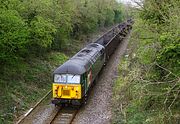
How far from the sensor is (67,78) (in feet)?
62.3

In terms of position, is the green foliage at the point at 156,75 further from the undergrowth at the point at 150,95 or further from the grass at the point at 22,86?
the grass at the point at 22,86

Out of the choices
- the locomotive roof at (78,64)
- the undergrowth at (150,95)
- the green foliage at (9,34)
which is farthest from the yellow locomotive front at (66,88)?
the green foliage at (9,34)

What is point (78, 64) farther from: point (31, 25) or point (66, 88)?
point (31, 25)

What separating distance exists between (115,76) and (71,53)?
34.0 ft

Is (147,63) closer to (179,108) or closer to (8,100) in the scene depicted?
(179,108)

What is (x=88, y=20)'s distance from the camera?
47719 mm

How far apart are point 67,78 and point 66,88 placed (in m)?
0.58

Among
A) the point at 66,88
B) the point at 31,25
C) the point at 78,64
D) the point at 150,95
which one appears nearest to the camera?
the point at 150,95

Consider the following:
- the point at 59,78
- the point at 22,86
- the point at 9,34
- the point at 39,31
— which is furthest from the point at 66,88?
the point at 39,31

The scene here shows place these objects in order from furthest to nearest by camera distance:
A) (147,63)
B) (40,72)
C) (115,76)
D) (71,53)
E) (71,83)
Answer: (71,53) < (115,76) < (40,72) < (71,83) < (147,63)

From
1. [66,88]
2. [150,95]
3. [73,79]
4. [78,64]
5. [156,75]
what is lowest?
[66,88]

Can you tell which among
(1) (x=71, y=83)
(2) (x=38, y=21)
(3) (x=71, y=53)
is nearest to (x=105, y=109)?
(1) (x=71, y=83)

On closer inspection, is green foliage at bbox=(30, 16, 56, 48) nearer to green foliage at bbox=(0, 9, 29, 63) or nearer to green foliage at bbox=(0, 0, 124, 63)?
green foliage at bbox=(0, 0, 124, 63)

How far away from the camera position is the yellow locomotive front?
61.7 feet
